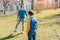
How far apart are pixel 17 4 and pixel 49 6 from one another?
4801 mm

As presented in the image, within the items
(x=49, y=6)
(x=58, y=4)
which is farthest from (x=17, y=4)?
(x=58, y=4)

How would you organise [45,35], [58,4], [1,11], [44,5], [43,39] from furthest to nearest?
[58,4] → [44,5] → [1,11] → [45,35] → [43,39]

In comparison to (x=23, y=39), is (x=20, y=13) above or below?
above

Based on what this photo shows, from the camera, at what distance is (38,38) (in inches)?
444

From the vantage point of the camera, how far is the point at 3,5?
30047 mm

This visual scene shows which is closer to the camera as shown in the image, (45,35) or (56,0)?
(45,35)

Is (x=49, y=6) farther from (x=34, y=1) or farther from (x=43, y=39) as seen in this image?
(x=43, y=39)

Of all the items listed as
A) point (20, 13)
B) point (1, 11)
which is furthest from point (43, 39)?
point (1, 11)

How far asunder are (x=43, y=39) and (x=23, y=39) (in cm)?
94

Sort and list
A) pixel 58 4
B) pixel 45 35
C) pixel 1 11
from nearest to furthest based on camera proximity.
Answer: pixel 45 35, pixel 1 11, pixel 58 4

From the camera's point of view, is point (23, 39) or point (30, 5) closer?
point (23, 39)

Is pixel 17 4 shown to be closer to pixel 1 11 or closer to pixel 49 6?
pixel 1 11

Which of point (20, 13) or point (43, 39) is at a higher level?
point (20, 13)

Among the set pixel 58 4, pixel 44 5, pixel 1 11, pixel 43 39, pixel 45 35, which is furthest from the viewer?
pixel 58 4
